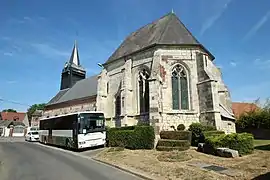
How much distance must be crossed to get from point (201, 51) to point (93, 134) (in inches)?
465

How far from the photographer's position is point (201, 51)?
67.1ft

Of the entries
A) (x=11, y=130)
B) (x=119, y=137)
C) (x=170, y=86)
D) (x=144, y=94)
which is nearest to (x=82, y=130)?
(x=119, y=137)

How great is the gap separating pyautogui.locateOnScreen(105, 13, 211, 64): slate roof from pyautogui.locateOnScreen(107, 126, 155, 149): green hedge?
26.1 feet

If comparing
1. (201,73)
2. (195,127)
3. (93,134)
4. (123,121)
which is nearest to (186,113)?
(195,127)

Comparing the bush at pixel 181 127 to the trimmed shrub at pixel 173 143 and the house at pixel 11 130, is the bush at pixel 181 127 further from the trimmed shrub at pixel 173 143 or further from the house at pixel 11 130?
the house at pixel 11 130

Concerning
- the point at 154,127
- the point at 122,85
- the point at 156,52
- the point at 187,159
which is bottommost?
the point at 187,159

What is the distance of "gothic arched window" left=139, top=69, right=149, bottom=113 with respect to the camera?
65.9 feet

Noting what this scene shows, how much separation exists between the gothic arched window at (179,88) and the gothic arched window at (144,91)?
2341 mm

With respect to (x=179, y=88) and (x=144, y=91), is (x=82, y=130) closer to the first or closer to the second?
(x=144, y=91)

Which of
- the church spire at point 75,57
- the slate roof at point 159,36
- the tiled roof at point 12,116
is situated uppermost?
the church spire at point 75,57

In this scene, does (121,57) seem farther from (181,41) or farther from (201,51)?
(201,51)

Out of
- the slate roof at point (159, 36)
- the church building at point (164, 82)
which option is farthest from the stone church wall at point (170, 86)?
the slate roof at point (159, 36)

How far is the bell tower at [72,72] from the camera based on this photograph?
148ft

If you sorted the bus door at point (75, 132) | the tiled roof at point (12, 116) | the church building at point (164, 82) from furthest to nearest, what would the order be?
the tiled roof at point (12, 116), the church building at point (164, 82), the bus door at point (75, 132)
